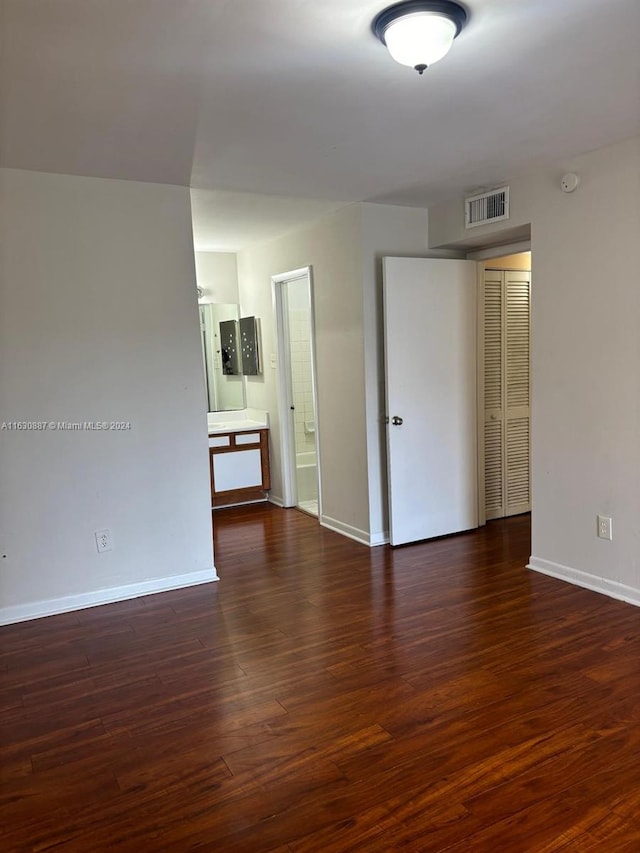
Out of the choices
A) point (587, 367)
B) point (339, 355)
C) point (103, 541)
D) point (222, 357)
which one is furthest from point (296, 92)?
point (222, 357)

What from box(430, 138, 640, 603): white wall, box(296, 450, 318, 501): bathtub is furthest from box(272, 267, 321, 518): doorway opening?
box(430, 138, 640, 603): white wall

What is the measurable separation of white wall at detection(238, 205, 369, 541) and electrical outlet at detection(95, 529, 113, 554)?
70.6 inches

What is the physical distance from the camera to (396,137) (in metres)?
3.02

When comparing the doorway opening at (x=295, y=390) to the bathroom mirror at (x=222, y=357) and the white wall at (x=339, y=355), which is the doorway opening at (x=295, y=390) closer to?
the white wall at (x=339, y=355)

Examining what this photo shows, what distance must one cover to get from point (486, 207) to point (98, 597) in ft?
11.1

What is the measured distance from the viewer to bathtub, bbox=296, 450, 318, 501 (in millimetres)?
5984

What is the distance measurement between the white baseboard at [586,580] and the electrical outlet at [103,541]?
8.39 feet

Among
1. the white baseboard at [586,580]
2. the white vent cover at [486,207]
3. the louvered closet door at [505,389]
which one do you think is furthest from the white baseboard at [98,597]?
the white vent cover at [486,207]

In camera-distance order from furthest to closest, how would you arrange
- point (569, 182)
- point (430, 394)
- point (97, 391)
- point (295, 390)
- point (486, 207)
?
point (295, 390), point (430, 394), point (486, 207), point (97, 391), point (569, 182)

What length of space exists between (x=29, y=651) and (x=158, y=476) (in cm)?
115

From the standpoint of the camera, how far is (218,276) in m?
6.08

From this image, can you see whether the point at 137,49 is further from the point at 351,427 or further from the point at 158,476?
the point at 351,427

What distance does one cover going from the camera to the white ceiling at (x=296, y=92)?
1.93 metres

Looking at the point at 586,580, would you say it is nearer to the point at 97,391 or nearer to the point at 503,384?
the point at 503,384
